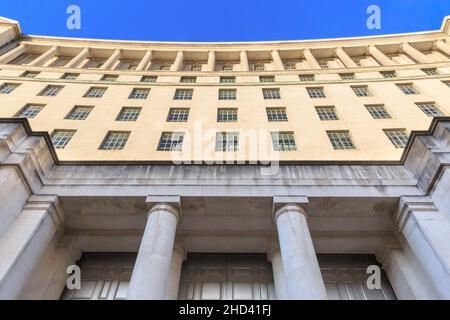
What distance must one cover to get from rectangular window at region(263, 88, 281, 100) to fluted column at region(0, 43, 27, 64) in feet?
88.6

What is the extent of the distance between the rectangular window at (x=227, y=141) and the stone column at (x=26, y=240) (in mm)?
9188

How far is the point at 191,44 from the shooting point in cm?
3753

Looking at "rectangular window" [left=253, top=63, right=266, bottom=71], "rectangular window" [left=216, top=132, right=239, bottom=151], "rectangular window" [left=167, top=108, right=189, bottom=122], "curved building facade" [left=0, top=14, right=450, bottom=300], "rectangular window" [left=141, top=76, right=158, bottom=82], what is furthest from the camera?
"rectangular window" [left=253, top=63, right=266, bottom=71]

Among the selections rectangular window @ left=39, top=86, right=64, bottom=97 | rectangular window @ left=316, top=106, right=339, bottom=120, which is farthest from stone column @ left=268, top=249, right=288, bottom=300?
rectangular window @ left=39, top=86, right=64, bottom=97

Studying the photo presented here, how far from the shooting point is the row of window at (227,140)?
18197mm

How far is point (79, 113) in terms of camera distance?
22.0 metres

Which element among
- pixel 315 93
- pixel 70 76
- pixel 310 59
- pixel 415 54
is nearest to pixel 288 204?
pixel 315 93

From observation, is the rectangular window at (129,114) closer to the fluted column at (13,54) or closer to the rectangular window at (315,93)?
the rectangular window at (315,93)

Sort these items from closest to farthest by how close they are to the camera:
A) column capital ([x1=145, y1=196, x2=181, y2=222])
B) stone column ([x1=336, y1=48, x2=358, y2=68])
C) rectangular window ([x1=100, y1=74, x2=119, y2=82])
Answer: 1. column capital ([x1=145, y1=196, x2=181, y2=222])
2. rectangular window ([x1=100, y1=74, x2=119, y2=82])
3. stone column ([x1=336, y1=48, x2=358, y2=68])

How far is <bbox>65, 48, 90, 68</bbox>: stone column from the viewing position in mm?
31725

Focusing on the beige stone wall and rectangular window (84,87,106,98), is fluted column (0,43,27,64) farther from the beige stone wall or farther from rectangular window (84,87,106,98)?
rectangular window (84,87,106,98)

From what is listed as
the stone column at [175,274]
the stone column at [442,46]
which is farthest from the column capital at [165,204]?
the stone column at [442,46]

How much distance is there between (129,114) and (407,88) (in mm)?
22542

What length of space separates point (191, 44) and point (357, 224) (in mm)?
30983
